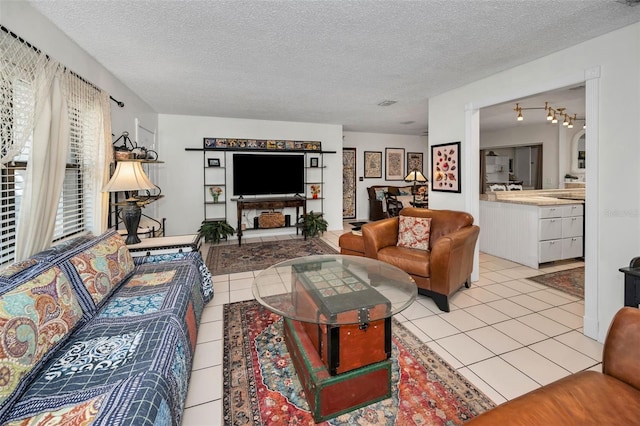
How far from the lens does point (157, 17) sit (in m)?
2.08

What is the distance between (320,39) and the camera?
240cm

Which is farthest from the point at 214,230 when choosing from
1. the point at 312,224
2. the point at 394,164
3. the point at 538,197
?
the point at 538,197

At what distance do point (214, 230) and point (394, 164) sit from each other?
5.13 m

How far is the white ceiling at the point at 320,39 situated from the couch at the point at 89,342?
162cm

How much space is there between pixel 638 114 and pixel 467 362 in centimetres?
208

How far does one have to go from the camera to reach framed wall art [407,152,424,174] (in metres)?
8.42

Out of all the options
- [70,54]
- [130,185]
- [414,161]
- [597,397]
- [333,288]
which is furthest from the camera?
[414,161]

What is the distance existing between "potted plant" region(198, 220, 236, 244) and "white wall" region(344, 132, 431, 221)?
12.4 feet

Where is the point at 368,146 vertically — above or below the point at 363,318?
above

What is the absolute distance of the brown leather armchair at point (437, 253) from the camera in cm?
275

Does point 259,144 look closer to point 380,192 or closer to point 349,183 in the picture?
point 349,183

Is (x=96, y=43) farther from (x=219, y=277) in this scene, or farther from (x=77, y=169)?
(x=219, y=277)

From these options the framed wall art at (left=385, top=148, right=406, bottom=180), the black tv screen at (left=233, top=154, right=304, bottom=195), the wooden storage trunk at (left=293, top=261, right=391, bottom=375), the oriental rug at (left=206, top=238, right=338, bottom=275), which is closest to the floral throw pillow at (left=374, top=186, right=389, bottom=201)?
the framed wall art at (left=385, top=148, right=406, bottom=180)

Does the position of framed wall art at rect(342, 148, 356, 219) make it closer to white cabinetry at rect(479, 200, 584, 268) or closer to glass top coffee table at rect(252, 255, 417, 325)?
white cabinetry at rect(479, 200, 584, 268)
